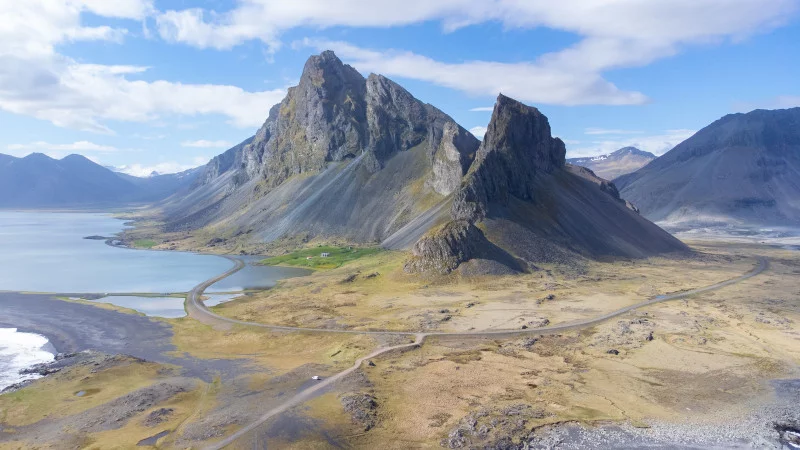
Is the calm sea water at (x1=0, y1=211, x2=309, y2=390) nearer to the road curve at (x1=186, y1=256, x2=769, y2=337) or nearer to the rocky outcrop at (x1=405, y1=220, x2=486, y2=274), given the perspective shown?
the road curve at (x1=186, y1=256, x2=769, y2=337)

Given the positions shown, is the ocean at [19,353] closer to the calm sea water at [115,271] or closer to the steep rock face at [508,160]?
the calm sea water at [115,271]

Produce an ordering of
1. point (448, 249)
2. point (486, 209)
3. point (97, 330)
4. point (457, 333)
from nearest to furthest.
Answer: point (457, 333) < point (97, 330) < point (448, 249) < point (486, 209)

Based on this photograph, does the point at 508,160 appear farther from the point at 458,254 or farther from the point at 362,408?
the point at 362,408

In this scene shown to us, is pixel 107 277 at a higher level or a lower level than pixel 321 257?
lower

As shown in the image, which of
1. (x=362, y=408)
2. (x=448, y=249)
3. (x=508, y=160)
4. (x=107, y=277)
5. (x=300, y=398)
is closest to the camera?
(x=362, y=408)

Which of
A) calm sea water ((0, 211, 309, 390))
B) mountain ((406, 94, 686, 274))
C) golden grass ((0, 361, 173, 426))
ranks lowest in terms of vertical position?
golden grass ((0, 361, 173, 426))

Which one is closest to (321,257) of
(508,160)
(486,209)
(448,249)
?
(448,249)

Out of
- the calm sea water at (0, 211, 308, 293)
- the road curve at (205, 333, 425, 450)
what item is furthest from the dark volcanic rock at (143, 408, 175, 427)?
the calm sea water at (0, 211, 308, 293)
